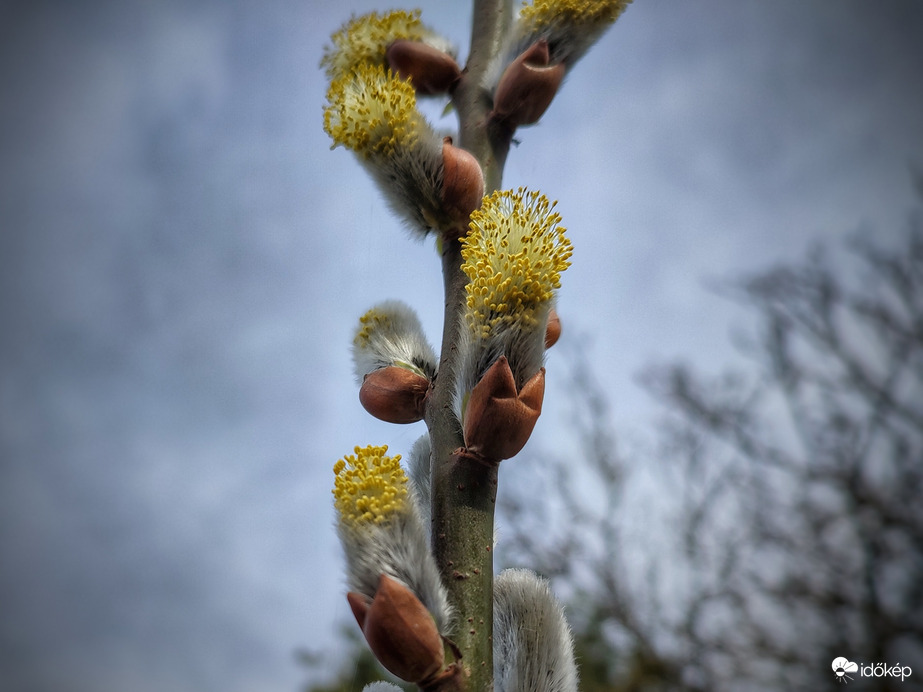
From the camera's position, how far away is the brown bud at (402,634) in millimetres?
454

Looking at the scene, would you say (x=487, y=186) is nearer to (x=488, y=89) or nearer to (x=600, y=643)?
(x=488, y=89)

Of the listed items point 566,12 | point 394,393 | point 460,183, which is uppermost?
point 566,12

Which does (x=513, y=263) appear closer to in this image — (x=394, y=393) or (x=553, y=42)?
(x=394, y=393)

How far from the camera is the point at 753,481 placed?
1935mm

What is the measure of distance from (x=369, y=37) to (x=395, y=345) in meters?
0.40

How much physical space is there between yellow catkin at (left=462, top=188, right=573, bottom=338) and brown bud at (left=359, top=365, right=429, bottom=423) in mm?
104

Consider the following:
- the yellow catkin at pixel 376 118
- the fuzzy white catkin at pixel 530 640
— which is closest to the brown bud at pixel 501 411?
the fuzzy white catkin at pixel 530 640

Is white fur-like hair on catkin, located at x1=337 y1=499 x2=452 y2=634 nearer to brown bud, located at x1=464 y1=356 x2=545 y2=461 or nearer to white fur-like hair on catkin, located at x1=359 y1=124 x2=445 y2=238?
brown bud, located at x1=464 y1=356 x2=545 y2=461

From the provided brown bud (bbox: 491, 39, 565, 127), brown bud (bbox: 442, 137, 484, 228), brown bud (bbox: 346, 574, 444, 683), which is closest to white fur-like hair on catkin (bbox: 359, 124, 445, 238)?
brown bud (bbox: 442, 137, 484, 228)

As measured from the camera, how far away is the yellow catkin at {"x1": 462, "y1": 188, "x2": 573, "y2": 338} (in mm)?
549

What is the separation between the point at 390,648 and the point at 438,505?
0.13m

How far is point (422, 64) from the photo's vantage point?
77 centimetres

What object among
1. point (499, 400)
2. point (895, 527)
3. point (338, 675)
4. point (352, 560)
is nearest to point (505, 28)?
point (499, 400)

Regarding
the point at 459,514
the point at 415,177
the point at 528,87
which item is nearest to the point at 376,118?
the point at 415,177
